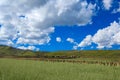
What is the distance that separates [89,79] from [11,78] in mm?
5229

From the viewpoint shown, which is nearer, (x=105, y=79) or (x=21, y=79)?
(x=21, y=79)

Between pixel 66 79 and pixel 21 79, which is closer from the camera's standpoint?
pixel 21 79

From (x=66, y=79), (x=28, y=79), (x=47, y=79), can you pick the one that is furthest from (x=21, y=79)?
(x=66, y=79)

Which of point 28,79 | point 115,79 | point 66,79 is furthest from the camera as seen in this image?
point 115,79

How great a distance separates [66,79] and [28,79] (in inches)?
108

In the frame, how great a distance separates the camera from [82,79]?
1753 centimetres

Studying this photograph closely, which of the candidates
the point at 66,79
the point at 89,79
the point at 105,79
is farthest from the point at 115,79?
the point at 66,79

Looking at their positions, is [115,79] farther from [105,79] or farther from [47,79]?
[47,79]

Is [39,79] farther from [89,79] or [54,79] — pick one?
[89,79]

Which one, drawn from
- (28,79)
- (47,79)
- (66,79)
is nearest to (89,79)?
(66,79)

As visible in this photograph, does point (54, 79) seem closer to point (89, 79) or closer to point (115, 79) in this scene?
point (89, 79)

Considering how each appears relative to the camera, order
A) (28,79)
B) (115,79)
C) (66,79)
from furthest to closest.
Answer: (115,79), (66,79), (28,79)

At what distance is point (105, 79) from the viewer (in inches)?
770

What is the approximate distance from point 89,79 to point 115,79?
2.28 meters
